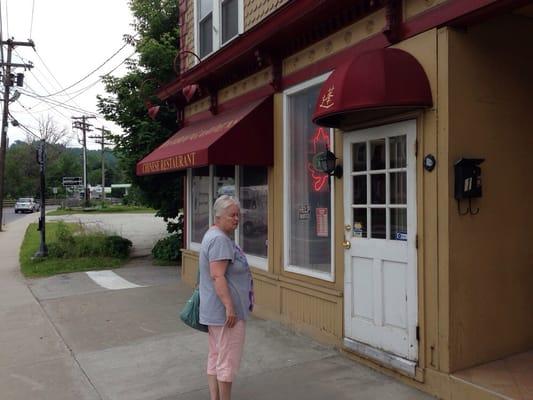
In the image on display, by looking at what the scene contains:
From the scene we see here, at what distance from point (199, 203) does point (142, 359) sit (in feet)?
13.7

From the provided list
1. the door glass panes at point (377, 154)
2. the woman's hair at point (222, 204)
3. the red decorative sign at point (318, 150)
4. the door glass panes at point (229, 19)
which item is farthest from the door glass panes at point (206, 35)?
the woman's hair at point (222, 204)

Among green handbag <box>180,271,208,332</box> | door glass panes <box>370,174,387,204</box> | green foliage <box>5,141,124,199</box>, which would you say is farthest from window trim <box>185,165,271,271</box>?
green foliage <box>5,141,124,199</box>

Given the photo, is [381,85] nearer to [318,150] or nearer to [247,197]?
[318,150]

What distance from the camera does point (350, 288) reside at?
4.95 meters

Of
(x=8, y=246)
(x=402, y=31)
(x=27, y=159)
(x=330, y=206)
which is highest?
(x=27, y=159)

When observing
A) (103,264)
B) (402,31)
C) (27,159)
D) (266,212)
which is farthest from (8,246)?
(27,159)

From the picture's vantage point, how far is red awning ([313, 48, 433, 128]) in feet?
13.3

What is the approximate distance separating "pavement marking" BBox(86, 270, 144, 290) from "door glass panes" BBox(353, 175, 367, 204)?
6.10 metres

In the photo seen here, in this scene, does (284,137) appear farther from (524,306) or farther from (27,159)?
(27,159)

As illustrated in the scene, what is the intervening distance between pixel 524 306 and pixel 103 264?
10.3 meters

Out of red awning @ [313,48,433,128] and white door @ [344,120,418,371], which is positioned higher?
red awning @ [313,48,433,128]

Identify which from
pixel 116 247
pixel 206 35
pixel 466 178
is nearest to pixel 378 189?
pixel 466 178

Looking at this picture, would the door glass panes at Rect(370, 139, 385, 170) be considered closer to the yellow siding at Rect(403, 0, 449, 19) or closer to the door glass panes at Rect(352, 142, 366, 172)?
the door glass panes at Rect(352, 142, 366, 172)

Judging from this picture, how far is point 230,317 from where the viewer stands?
3.51 metres
